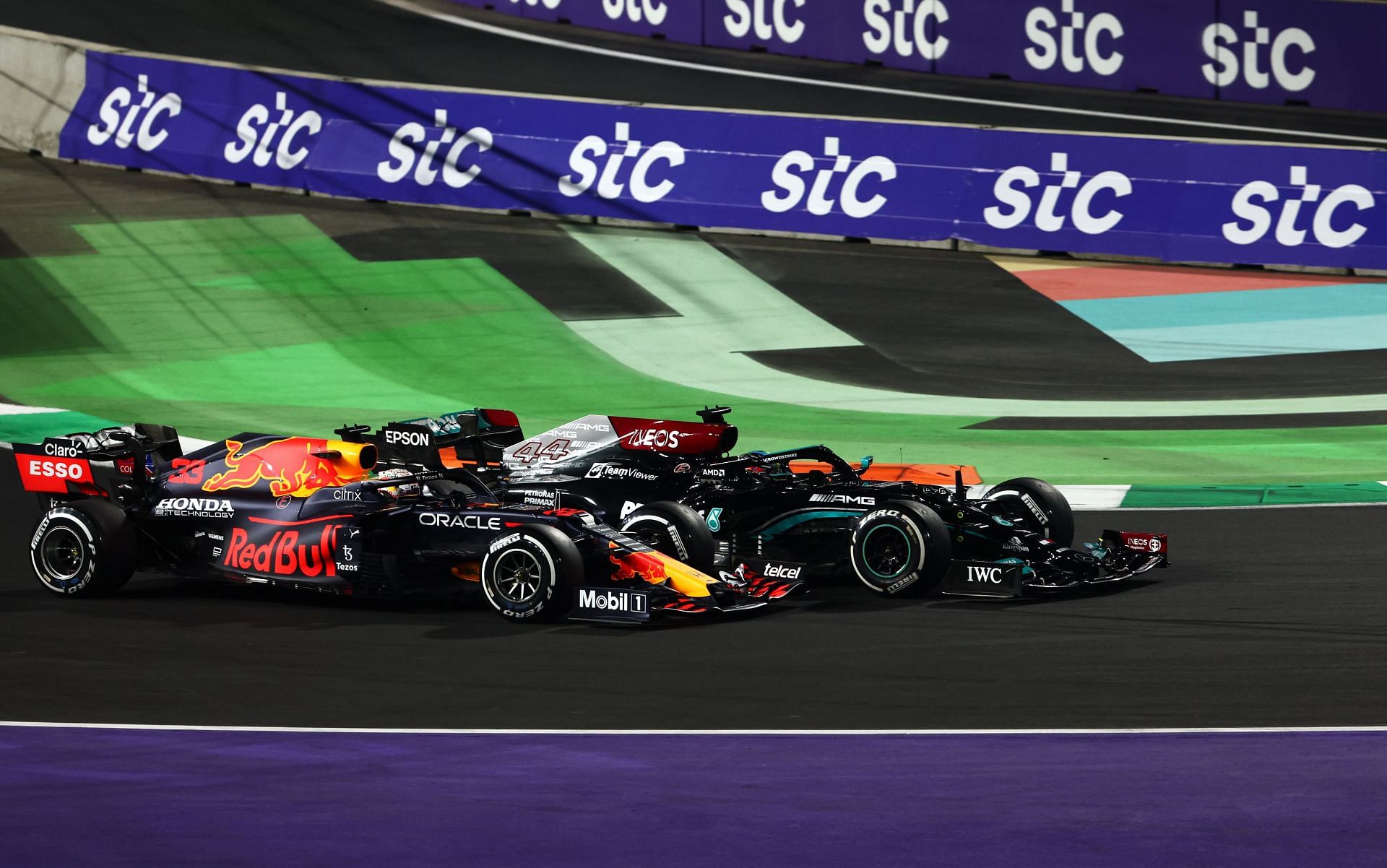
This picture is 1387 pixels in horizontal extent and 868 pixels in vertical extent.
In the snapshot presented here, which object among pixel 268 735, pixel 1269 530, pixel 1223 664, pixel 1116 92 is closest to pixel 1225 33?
pixel 1116 92

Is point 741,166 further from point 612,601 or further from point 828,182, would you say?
point 612,601

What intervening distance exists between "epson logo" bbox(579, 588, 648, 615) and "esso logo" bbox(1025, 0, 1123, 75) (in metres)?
25.3

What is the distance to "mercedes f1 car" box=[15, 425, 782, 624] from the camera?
13836 mm

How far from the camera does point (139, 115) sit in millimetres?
33094

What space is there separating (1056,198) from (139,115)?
1440 cm

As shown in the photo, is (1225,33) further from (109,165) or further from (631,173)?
(109,165)

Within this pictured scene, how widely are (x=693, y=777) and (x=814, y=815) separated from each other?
89cm

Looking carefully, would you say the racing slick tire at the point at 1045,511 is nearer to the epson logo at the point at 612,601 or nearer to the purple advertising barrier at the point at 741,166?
the epson logo at the point at 612,601

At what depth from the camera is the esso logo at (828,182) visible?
29.1 metres

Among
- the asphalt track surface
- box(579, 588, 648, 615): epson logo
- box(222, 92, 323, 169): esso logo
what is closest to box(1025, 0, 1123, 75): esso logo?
the asphalt track surface

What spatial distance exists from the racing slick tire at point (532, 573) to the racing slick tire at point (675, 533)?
1047 mm

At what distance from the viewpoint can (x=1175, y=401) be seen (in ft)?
78.6

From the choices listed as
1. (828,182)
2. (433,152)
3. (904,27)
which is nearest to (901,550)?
(828,182)

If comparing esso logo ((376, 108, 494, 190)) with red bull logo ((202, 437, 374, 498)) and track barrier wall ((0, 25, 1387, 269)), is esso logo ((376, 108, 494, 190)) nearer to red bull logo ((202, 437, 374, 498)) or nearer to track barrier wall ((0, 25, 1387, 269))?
track barrier wall ((0, 25, 1387, 269))
